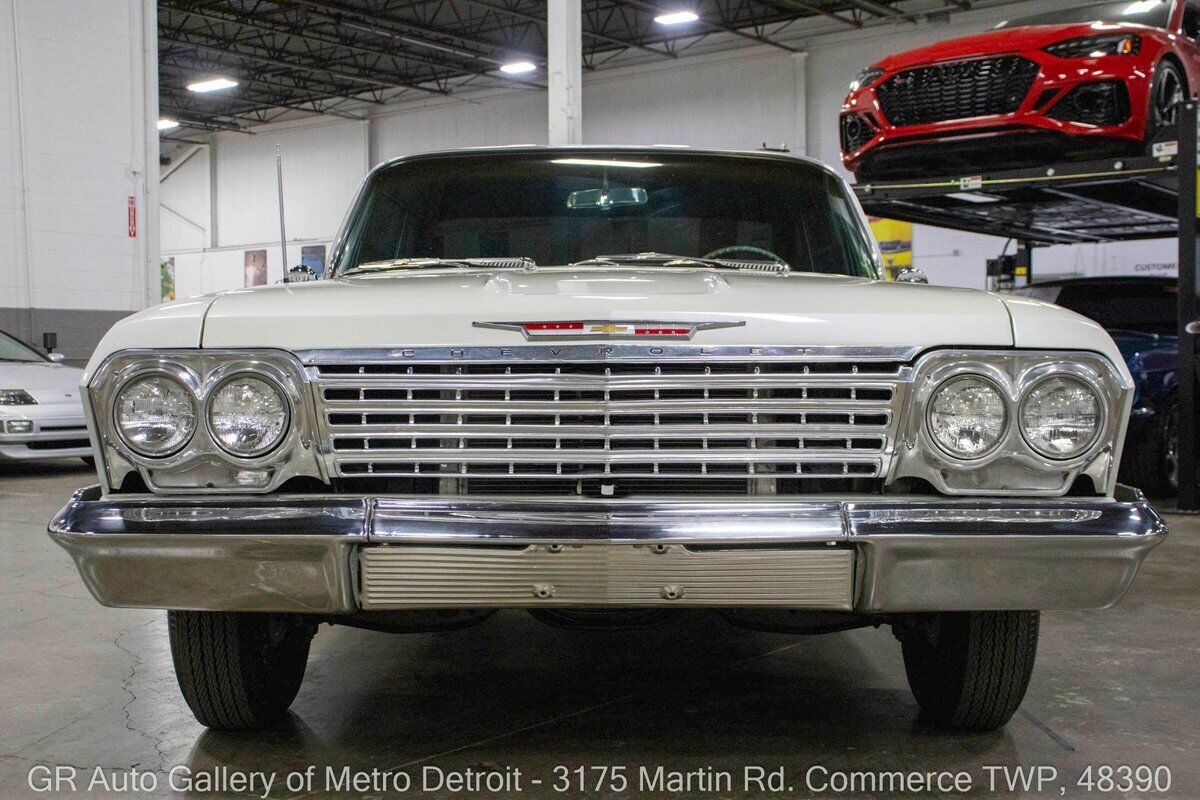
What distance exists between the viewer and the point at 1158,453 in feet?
23.6

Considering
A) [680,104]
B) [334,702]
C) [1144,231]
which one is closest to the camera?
[334,702]

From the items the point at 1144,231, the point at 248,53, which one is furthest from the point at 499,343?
the point at 248,53

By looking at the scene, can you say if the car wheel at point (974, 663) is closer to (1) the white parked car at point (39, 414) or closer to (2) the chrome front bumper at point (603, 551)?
(2) the chrome front bumper at point (603, 551)

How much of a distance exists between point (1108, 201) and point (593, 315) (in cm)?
628

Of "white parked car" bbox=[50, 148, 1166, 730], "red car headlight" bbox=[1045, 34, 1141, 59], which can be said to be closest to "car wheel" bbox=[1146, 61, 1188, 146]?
"red car headlight" bbox=[1045, 34, 1141, 59]

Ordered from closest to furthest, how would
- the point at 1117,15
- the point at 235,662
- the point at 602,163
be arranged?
the point at 235,662 → the point at 602,163 → the point at 1117,15

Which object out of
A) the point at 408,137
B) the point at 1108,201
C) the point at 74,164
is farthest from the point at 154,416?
the point at 408,137

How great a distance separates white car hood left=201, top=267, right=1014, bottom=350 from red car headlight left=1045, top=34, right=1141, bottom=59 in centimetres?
449

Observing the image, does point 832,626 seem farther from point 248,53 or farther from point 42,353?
point 248,53

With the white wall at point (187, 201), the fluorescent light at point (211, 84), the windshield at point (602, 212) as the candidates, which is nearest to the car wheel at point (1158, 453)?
the windshield at point (602, 212)

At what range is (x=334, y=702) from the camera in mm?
3121

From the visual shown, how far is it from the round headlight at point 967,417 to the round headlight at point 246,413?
1289 mm

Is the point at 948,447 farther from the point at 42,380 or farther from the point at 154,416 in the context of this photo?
the point at 42,380

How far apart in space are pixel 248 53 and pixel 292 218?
6993 mm
